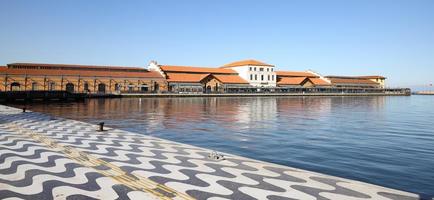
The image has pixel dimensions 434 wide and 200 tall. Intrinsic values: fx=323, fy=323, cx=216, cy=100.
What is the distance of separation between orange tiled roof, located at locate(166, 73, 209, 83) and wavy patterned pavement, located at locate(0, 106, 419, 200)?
8680 cm

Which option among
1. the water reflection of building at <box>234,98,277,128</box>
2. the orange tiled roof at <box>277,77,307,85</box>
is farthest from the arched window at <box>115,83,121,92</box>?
the orange tiled roof at <box>277,77,307,85</box>

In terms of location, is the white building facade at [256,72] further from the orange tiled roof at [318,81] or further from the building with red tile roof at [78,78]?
the building with red tile roof at [78,78]

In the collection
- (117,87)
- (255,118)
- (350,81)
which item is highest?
(350,81)

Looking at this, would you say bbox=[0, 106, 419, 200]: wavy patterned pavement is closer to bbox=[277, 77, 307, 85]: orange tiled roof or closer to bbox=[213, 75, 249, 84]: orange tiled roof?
bbox=[213, 75, 249, 84]: orange tiled roof

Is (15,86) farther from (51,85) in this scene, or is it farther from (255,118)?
(255,118)

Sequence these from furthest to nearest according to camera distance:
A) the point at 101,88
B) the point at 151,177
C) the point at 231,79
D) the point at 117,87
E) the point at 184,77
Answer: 1. the point at 231,79
2. the point at 184,77
3. the point at 117,87
4. the point at 101,88
5. the point at 151,177

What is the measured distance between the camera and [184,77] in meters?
103

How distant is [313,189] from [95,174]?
20.4 ft

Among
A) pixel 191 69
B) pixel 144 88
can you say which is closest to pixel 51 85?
pixel 144 88

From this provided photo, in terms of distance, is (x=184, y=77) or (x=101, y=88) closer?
(x=101, y=88)

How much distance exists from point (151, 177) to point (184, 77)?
94.8m

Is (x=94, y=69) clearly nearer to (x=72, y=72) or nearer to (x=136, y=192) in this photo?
(x=72, y=72)

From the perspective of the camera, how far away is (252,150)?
15.8 m

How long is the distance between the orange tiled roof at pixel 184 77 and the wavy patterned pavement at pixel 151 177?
86798mm
